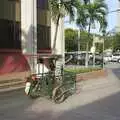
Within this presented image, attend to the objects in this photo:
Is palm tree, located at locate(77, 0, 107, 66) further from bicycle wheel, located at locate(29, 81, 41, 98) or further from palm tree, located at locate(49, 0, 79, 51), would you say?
bicycle wheel, located at locate(29, 81, 41, 98)

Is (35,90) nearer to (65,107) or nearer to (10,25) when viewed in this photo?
(65,107)

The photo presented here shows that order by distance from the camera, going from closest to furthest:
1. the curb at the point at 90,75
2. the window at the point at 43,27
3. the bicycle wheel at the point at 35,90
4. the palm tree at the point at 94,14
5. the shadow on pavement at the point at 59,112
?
the shadow on pavement at the point at 59,112 → the bicycle wheel at the point at 35,90 → the curb at the point at 90,75 → the window at the point at 43,27 → the palm tree at the point at 94,14

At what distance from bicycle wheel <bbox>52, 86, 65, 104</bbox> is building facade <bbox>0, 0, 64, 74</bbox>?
8.70 metres

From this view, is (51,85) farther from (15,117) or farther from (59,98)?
(15,117)

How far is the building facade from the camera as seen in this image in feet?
79.3

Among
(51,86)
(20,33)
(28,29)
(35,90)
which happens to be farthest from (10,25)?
(51,86)

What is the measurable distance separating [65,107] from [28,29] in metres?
12.6

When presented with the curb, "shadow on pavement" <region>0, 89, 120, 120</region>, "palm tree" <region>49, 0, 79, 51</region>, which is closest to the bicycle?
"shadow on pavement" <region>0, 89, 120, 120</region>

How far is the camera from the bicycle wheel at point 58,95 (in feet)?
49.0

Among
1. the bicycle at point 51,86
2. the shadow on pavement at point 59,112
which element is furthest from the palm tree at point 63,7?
the shadow on pavement at point 59,112

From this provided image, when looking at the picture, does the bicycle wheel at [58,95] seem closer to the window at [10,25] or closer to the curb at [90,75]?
the curb at [90,75]

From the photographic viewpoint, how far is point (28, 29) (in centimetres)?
2592

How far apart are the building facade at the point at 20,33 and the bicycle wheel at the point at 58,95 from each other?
8702 mm

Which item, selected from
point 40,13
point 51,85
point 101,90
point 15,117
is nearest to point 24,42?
point 40,13
